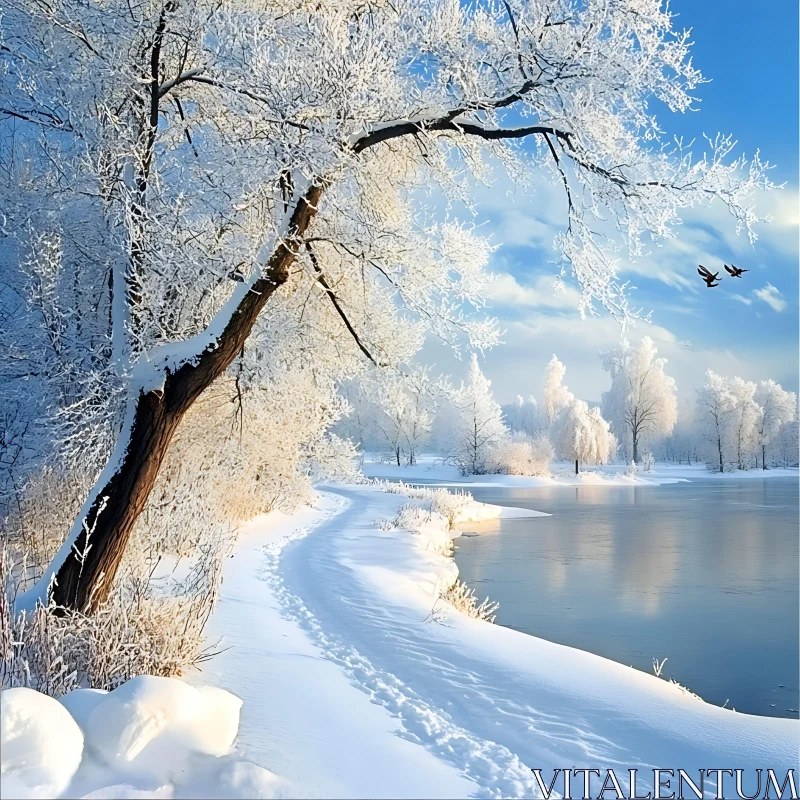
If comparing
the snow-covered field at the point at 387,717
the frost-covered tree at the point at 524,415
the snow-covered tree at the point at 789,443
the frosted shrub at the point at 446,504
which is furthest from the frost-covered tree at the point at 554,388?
the snow-covered field at the point at 387,717

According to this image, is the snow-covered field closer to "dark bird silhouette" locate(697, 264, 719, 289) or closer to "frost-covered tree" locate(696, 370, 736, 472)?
"dark bird silhouette" locate(697, 264, 719, 289)

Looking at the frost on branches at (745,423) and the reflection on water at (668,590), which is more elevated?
the frost on branches at (745,423)

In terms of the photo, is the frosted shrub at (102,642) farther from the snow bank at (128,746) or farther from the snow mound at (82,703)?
the snow bank at (128,746)

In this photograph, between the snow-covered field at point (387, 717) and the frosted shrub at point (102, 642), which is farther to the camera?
the frosted shrub at point (102, 642)

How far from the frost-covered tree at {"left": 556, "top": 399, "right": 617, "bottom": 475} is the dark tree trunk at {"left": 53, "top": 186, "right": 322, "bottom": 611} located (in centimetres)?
4667

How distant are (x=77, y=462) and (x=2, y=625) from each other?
3568 mm

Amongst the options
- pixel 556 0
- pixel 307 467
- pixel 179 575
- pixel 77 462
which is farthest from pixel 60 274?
pixel 307 467

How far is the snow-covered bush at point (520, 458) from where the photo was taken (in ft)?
147

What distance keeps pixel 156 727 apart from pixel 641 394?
62.5 m

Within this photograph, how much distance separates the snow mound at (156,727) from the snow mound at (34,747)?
12 cm

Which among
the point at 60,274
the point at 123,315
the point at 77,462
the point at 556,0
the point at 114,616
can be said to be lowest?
the point at 114,616

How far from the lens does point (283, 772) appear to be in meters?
3.06

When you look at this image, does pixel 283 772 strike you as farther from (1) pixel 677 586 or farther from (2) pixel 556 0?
(1) pixel 677 586

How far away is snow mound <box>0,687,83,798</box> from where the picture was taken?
2488mm
